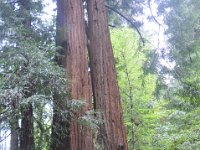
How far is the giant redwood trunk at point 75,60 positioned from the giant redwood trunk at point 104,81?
0.18 m

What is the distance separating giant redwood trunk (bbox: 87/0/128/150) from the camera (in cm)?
414

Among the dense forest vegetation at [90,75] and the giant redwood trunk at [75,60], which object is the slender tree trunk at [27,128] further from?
the giant redwood trunk at [75,60]

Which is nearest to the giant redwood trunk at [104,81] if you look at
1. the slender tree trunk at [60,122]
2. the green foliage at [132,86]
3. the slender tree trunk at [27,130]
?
the slender tree trunk at [60,122]

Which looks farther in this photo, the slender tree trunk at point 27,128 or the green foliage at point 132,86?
the green foliage at point 132,86

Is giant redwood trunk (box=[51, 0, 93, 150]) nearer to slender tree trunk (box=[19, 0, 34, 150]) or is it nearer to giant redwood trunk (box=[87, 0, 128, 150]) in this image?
giant redwood trunk (box=[87, 0, 128, 150])

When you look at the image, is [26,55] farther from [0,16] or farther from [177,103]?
[177,103]

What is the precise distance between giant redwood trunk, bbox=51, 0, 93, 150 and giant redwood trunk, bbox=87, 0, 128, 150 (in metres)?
0.18

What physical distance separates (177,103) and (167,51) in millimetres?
2099

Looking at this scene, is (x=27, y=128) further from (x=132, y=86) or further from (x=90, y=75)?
(x=132, y=86)

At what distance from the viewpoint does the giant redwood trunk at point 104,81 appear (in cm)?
414

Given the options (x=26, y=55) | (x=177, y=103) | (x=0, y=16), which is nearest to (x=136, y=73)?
(x=177, y=103)

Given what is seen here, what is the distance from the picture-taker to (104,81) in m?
4.41

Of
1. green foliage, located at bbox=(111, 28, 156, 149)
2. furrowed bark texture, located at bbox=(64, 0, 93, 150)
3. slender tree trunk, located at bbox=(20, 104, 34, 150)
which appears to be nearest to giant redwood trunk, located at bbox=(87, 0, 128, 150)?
furrowed bark texture, located at bbox=(64, 0, 93, 150)

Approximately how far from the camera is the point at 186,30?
6.02 metres
